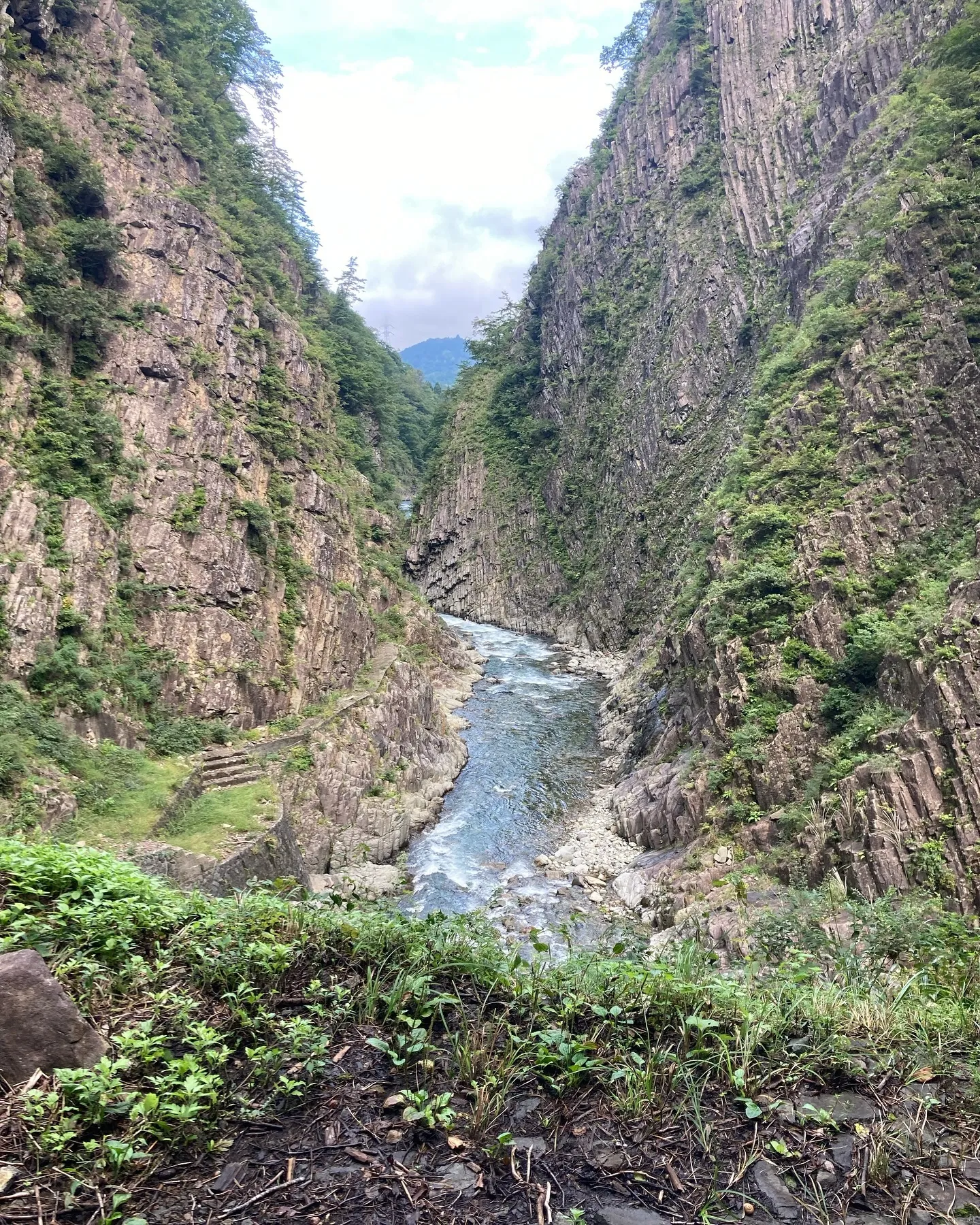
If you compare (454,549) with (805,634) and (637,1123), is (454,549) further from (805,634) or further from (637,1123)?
(637,1123)

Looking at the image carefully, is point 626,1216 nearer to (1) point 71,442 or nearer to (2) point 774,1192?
(2) point 774,1192

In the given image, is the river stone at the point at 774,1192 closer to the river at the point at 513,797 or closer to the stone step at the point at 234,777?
the river at the point at 513,797

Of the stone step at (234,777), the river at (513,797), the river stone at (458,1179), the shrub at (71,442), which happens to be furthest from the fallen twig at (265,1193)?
the shrub at (71,442)

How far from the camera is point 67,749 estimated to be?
13492mm

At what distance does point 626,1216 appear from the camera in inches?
119

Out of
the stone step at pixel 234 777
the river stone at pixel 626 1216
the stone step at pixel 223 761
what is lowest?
the stone step at pixel 234 777

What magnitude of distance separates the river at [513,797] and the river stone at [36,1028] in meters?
5.61

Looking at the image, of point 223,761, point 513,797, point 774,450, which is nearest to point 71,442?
point 223,761

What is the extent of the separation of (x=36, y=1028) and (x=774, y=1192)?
371 cm

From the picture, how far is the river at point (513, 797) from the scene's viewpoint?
1731cm

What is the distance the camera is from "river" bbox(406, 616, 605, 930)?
17312 mm

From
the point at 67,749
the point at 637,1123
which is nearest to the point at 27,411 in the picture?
the point at 67,749

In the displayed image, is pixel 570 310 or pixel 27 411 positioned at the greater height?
pixel 570 310

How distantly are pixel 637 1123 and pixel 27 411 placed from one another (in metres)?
20.5
